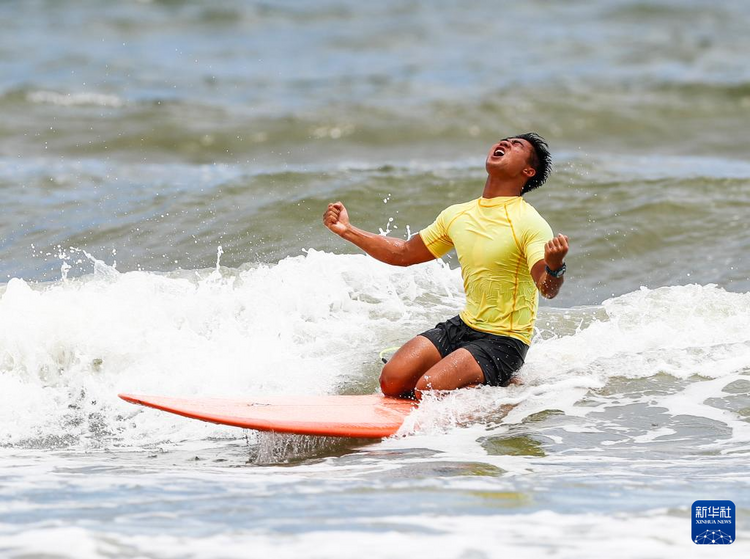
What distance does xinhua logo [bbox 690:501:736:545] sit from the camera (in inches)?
151

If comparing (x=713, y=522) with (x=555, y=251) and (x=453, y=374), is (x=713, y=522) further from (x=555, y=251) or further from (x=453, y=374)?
(x=453, y=374)

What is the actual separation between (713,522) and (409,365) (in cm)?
216

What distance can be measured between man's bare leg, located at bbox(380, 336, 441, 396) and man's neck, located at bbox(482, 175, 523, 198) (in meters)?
0.90

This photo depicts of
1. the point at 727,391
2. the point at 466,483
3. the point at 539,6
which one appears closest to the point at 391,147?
the point at 727,391

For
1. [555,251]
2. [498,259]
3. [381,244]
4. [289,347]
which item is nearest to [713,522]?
[555,251]

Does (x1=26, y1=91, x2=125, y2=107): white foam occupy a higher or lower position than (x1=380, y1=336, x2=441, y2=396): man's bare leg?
higher

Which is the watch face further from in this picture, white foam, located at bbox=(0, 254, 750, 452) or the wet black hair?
white foam, located at bbox=(0, 254, 750, 452)

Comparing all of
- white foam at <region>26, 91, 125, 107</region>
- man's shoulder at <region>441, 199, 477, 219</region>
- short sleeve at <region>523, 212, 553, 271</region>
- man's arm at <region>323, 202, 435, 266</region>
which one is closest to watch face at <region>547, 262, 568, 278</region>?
short sleeve at <region>523, 212, 553, 271</region>

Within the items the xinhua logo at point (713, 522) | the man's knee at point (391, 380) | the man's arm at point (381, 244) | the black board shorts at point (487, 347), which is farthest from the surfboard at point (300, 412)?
the xinhua logo at point (713, 522)

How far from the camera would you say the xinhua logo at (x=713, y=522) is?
3.84m

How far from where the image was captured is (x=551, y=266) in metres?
5.09

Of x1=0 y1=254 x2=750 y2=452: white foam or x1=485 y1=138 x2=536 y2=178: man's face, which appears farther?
x1=0 y1=254 x2=750 y2=452: white foam

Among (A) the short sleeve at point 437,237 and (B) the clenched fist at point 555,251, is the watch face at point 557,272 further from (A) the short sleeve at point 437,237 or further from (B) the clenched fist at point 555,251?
(A) the short sleeve at point 437,237

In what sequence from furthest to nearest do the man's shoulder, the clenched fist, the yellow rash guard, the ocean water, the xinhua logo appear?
the man's shoulder → the yellow rash guard → the clenched fist → the ocean water → the xinhua logo
